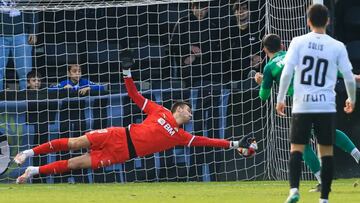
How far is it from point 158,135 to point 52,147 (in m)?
1.49

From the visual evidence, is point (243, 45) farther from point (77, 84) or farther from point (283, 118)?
point (77, 84)

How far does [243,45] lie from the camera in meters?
15.7

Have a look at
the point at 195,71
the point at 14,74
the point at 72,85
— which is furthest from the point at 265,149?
the point at 14,74

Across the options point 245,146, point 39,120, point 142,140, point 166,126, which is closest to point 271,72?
point 245,146

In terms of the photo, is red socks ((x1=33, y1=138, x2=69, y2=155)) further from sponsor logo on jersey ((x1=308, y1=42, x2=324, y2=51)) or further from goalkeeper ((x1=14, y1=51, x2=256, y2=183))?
sponsor logo on jersey ((x1=308, y1=42, x2=324, y2=51))

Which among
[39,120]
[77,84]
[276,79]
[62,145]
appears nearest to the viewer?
[276,79]

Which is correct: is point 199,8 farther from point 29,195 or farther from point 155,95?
point 29,195

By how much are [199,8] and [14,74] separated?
3.06m

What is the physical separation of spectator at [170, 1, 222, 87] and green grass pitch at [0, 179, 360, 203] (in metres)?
2.04

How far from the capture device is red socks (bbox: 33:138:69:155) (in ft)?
45.5

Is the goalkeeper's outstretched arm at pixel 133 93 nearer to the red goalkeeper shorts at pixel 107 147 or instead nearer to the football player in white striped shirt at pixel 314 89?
the red goalkeeper shorts at pixel 107 147

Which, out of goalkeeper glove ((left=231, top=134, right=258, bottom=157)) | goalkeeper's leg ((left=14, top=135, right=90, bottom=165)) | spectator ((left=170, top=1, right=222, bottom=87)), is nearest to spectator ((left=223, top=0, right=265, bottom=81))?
spectator ((left=170, top=1, right=222, bottom=87))

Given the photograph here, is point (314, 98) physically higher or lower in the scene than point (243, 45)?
lower

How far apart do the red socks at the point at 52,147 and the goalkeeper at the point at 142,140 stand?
2 centimetres
